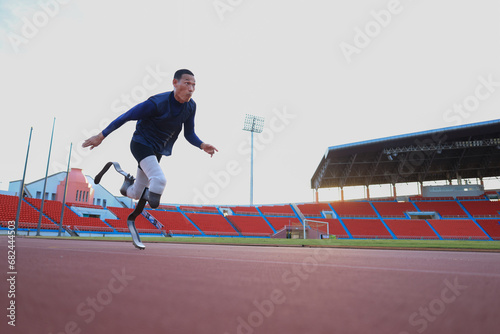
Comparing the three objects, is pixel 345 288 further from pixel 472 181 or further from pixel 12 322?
pixel 472 181

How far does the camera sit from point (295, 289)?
65.6 inches

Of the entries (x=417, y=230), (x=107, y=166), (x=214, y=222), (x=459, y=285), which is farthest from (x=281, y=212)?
(x=459, y=285)

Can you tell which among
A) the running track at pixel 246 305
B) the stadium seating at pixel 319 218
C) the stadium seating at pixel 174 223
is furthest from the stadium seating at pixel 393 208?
the running track at pixel 246 305

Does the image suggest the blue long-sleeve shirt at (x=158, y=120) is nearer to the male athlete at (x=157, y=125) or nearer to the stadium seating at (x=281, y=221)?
the male athlete at (x=157, y=125)

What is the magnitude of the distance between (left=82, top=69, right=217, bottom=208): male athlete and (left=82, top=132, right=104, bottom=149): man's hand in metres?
0.01

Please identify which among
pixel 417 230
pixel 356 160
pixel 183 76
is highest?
pixel 356 160

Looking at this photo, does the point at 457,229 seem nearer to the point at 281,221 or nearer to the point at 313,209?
the point at 313,209

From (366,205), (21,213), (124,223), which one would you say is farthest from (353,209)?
(21,213)

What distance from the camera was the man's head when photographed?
4.64 m

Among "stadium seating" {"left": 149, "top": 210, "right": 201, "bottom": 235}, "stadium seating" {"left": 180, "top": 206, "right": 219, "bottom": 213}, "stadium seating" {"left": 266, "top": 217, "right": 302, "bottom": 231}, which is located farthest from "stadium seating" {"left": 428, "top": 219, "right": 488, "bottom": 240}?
"stadium seating" {"left": 180, "top": 206, "right": 219, "bottom": 213}

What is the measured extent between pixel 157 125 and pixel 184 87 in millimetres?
672

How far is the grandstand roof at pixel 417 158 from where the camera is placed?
29.0 m

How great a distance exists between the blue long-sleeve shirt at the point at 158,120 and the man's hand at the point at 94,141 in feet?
0.26

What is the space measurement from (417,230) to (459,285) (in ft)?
115
